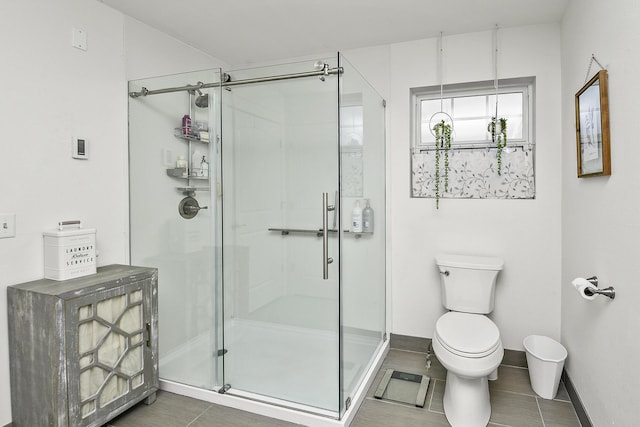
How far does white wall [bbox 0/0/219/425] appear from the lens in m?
1.85

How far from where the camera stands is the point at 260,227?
2.18 metres

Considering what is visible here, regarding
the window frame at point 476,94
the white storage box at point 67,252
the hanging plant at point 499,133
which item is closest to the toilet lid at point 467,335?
the hanging plant at point 499,133

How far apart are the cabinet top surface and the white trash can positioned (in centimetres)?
239

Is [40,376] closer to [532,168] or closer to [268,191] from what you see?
[268,191]

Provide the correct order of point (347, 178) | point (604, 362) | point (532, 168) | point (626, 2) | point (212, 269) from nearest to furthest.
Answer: point (626, 2)
point (604, 362)
point (347, 178)
point (212, 269)
point (532, 168)

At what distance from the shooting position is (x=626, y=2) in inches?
57.9

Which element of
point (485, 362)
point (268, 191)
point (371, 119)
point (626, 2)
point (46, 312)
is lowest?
point (485, 362)

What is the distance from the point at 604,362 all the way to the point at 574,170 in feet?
3.57

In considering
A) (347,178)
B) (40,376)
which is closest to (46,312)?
(40,376)

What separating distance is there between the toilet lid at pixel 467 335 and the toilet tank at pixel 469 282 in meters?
0.17

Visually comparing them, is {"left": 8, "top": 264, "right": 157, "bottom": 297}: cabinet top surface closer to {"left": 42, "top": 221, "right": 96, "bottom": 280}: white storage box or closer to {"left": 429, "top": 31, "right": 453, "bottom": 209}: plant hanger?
{"left": 42, "top": 221, "right": 96, "bottom": 280}: white storage box

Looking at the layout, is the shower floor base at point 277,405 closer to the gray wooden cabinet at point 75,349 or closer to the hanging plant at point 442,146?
the gray wooden cabinet at point 75,349

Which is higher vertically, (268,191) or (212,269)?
(268,191)

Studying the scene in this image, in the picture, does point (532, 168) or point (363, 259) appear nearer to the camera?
point (363, 259)
